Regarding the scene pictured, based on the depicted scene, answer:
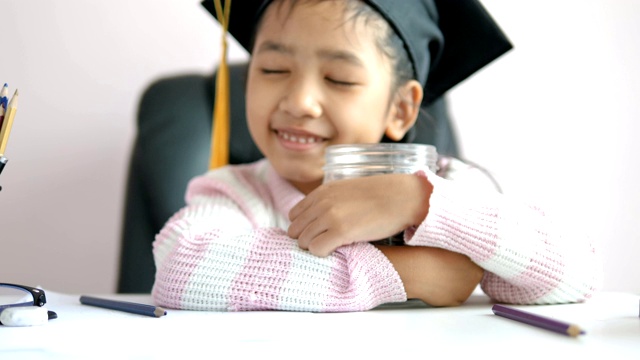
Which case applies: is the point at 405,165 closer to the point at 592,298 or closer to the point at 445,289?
the point at 445,289

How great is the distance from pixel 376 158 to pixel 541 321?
34cm

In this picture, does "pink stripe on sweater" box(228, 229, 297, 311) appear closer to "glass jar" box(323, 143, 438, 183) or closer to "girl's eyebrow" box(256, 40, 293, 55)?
"glass jar" box(323, 143, 438, 183)

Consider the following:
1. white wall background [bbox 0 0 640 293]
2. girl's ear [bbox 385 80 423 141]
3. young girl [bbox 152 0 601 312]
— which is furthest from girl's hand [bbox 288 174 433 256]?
white wall background [bbox 0 0 640 293]

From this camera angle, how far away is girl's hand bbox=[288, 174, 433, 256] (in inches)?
36.4

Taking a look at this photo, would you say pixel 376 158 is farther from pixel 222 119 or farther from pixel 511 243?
pixel 222 119

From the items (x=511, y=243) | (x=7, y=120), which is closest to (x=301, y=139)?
(x=511, y=243)

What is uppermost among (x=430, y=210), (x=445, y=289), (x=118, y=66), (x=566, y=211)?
(x=118, y=66)

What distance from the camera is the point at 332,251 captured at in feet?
3.08

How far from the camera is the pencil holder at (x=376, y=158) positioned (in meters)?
1.00

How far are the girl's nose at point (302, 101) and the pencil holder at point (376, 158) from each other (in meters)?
0.12

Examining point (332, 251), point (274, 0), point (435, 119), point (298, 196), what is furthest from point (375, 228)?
point (435, 119)

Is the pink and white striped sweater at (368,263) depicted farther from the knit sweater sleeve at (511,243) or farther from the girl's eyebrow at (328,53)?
the girl's eyebrow at (328,53)

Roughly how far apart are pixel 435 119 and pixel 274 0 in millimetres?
450

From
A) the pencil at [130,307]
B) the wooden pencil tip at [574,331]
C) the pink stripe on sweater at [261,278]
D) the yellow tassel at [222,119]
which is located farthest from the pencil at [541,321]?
the yellow tassel at [222,119]
